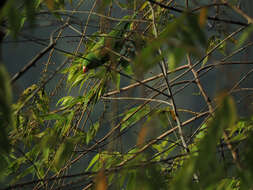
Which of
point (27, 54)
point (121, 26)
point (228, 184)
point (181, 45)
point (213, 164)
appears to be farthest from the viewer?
point (27, 54)

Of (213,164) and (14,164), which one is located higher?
(213,164)

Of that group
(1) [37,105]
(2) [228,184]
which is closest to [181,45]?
(2) [228,184]

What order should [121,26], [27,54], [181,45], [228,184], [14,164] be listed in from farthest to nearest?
1. [27,54]
2. [14,164]
3. [121,26]
4. [228,184]
5. [181,45]

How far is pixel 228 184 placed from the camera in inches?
27.0

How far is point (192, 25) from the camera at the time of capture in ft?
1.19

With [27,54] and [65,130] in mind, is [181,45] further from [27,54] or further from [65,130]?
[27,54]

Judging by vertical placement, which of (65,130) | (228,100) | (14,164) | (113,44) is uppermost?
(113,44)

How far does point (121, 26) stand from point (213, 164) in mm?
554

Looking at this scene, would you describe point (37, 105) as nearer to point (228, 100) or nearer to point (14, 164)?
point (14, 164)

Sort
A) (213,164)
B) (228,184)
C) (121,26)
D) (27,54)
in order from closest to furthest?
1. (213,164)
2. (228,184)
3. (121,26)
4. (27,54)

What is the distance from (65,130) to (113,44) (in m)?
0.25

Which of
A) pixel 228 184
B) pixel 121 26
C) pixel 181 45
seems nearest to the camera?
pixel 181 45

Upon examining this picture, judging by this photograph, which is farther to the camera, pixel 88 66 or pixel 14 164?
pixel 14 164

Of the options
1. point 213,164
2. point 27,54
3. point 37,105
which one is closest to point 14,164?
point 37,105
